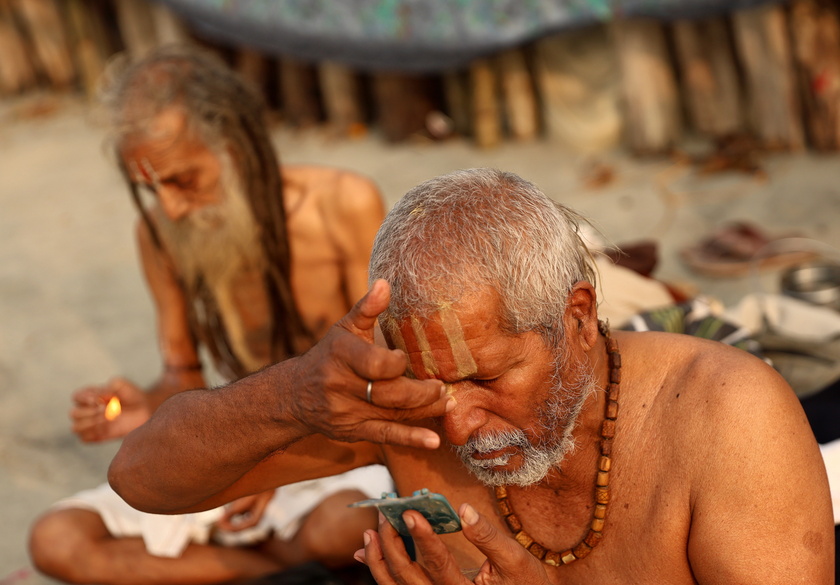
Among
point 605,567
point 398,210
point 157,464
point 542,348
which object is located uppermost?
point 398,210

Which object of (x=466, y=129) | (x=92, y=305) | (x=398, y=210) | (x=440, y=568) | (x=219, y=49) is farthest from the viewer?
(x=219, y=49)

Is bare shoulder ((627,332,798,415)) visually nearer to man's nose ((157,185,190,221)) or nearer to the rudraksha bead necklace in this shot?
the rudraksha bead necklace

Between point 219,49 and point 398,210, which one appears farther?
point 219,49

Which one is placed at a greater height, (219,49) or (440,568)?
(219,49)

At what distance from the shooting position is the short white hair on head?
2.25 metres

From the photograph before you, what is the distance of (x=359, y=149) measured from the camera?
8.09 metres

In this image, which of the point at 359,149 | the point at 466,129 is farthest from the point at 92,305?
the point at 466,129

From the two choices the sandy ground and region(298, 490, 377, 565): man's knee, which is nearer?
region(298, 490, 377, 565): man's knee

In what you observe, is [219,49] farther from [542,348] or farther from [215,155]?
[542,348]

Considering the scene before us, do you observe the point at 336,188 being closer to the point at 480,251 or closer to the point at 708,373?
the point at 480,251

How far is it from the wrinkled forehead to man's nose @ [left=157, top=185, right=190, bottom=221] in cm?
183

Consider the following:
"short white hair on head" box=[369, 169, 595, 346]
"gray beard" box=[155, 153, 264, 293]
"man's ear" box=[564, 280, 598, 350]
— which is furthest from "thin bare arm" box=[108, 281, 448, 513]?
"gray beard" box=[155, 153, 264, 293]

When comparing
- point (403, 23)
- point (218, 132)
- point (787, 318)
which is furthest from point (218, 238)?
point (403, 23)

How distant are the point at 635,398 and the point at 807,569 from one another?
59cm
